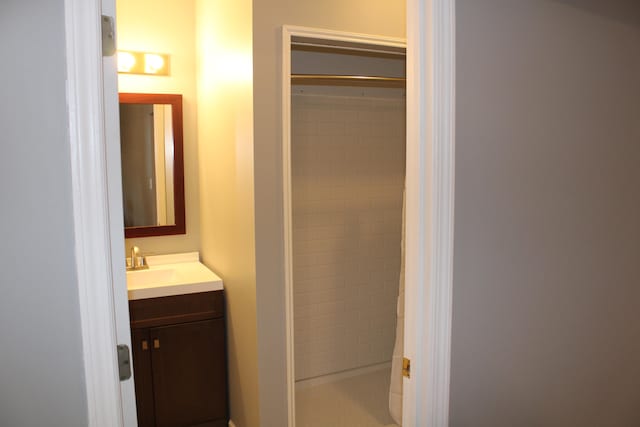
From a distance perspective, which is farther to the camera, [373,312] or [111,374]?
[373,312]

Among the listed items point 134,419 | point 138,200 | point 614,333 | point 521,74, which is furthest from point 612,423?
point 138,200

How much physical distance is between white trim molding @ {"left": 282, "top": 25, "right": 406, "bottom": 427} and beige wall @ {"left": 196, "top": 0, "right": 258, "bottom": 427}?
6.1 inches

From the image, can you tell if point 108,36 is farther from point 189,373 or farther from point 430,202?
point 189,373

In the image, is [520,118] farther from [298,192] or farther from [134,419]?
[298,192]

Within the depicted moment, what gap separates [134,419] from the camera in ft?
3.62

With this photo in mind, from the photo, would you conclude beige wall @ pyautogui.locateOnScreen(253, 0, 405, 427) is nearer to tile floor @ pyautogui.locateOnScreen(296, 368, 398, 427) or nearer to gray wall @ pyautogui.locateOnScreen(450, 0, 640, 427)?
tile floor @ pyautogui.locateOnScreen(296, 368, 398, 427)

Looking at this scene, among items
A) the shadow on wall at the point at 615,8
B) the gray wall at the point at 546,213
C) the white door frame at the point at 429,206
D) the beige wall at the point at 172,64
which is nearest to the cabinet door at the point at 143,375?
the beige wall at the point at 172,64

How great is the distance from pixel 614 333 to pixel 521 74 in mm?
1039

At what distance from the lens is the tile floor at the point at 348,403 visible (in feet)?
9.75

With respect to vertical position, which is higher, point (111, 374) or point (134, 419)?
point (111, 374)

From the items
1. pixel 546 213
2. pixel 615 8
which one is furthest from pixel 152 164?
pixel 615 8

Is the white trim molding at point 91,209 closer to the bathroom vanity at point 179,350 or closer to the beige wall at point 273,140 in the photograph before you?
the beige wall at point 273,140

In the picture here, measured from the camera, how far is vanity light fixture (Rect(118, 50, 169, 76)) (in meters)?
2.88

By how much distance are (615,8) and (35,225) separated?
5.99ft
